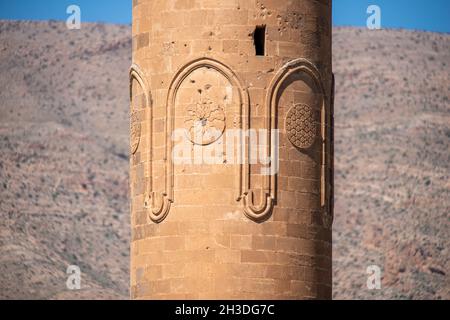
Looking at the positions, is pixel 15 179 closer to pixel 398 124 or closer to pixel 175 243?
pixel 398 124

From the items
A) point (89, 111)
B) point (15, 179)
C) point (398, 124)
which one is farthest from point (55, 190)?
point (398, 124)

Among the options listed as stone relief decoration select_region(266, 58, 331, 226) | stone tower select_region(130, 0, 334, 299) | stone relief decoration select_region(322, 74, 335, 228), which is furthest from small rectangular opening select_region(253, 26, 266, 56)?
stone relief decoration select_region(322, 74, 335, 228)

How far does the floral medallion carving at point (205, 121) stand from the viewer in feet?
82.1

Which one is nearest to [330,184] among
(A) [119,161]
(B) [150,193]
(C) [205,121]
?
(C) [205,121]

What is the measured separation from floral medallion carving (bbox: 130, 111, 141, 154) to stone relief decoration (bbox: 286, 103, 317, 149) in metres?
2.22

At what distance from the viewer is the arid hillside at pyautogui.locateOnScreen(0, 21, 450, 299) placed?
343 ft

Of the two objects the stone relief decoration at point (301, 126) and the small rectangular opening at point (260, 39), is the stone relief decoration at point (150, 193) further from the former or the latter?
the stone relief decoration at point (301, 126)

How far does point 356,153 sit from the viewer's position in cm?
12462

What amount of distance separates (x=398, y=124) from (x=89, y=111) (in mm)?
23307

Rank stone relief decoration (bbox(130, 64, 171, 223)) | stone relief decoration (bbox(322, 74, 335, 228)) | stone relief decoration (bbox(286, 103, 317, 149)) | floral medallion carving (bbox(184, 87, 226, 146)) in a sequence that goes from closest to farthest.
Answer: floral medallion carving (bbox(184, 87, 226, 146)), stone relief decoration (bbox(130, 64, 171, 223)), stone relief decoration (bbox(286, 103, 317, 149)), stone relief decoration (bbox(322, 74, 335, 228))

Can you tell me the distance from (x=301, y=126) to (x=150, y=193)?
240 centimetres

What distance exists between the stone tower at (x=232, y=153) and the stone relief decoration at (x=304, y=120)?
0.02 meters

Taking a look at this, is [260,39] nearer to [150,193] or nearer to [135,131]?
[135,131]

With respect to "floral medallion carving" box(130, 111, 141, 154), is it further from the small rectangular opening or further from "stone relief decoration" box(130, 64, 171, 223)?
the small rectangular opening
